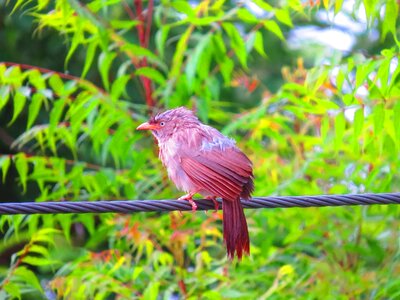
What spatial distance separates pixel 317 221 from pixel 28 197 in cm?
469

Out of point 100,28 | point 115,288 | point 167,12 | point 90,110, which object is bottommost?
point 115,288

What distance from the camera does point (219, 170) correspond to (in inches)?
190

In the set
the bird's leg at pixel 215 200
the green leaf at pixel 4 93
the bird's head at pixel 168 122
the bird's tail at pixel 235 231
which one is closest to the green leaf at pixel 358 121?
the bird's tail at pixel 235 231

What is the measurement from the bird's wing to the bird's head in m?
0.47

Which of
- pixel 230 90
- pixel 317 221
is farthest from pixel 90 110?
pixel 230 90

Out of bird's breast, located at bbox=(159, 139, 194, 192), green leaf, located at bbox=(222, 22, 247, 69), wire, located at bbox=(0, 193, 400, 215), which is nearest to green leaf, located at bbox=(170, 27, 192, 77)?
green leaf, located at bbox=(222, 22, 247, 69)

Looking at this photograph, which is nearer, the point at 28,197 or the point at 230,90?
the point at 28,197

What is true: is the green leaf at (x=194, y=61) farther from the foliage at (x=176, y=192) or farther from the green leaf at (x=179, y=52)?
the green leaf at (x=179, y=52)

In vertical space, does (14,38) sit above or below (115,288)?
above

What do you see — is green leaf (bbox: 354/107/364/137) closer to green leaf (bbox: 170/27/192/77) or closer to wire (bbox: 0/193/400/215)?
wire (bbox: 0/193/400/215)

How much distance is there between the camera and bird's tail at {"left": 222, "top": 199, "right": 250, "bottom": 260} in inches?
185

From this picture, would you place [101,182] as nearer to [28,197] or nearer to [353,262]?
[353,262]

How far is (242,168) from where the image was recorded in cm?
482

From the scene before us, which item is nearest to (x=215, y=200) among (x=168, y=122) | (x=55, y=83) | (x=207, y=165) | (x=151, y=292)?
(x=207, y=165)
